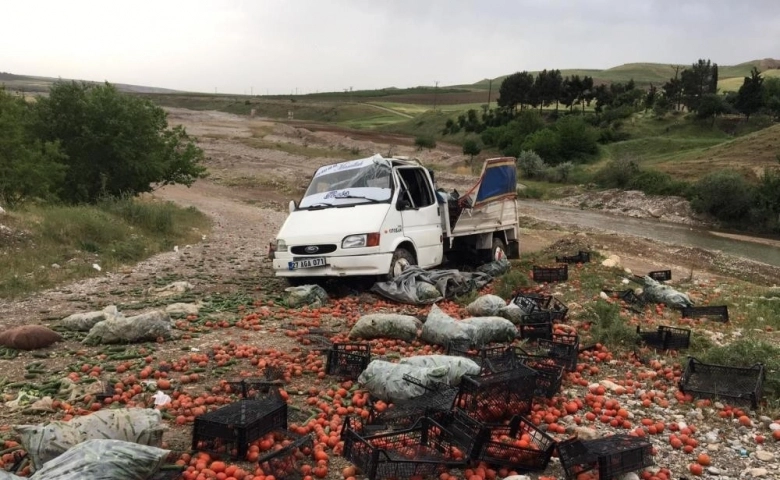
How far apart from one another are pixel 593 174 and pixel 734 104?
3121 cm

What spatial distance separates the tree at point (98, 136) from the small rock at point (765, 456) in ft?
56.7

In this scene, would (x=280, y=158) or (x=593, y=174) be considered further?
(x=280, y=158)

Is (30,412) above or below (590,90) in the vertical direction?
below

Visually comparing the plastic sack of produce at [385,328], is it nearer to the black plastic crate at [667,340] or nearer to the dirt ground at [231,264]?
the dirt ground at [231,264]

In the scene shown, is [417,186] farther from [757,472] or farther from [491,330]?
[757,472]

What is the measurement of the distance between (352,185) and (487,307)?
11.6ft

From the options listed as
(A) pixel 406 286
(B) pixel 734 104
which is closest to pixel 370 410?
(A) pixel 406 286

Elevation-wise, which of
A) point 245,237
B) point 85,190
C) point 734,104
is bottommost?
point 245,237

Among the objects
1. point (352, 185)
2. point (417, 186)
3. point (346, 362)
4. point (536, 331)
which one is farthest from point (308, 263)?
point (536, 331)

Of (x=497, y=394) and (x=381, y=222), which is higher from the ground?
(x=381, y=222)

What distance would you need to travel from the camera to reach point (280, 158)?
48.6m

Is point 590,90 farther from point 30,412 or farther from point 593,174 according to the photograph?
point 30,412

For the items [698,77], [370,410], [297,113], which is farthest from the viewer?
[297,113]

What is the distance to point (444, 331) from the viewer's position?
6.82 m
